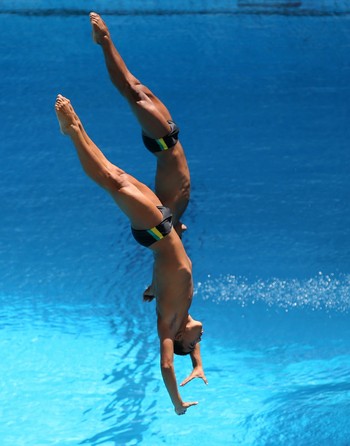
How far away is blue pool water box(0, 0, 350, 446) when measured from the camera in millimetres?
6008

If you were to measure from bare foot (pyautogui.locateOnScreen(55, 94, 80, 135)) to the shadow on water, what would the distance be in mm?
2360

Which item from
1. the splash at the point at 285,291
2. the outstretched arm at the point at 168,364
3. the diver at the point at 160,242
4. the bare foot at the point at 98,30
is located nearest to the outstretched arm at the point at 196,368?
the diver at the point at 160,242

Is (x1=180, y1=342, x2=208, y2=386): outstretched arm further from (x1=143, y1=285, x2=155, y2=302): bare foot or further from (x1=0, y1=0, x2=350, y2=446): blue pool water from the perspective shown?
(x1=0, y1=0, x2=350, y2=446): blue pool water

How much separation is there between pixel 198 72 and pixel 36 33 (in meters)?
1.74

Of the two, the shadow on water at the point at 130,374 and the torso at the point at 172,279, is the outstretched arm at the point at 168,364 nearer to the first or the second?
the torso at the point at 172,279

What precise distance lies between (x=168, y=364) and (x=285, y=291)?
2674 mm

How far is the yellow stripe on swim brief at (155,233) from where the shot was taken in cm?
444

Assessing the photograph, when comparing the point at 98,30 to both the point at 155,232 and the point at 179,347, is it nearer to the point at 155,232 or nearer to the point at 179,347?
the point at 155,232

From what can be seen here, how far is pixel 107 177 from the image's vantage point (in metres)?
4.35

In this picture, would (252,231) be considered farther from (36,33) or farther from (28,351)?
(36,33)

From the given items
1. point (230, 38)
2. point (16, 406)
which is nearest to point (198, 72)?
point (230, 38)

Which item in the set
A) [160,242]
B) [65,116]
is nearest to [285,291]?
[160,242]

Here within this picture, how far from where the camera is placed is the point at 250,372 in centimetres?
632

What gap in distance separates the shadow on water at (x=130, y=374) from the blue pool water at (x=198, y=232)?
0.01 m
